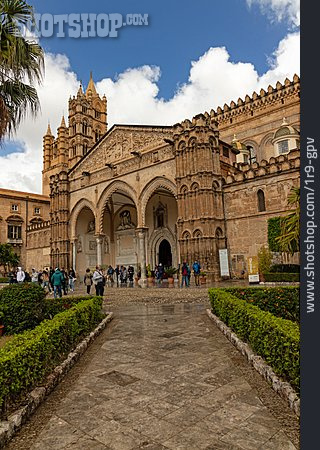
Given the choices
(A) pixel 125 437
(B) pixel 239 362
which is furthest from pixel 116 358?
(A) pixel 125 437

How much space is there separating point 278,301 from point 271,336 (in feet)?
16.1

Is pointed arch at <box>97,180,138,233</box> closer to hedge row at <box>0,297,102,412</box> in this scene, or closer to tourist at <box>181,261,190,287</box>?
tourist at <box>181,261,190,287</box>

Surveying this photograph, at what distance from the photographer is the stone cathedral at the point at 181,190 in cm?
2311

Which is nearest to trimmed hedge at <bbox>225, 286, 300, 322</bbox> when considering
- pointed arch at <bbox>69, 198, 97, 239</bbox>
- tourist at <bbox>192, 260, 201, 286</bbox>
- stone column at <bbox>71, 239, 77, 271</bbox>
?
tourist at <bbox>192, 260, 201, 286</bbox>

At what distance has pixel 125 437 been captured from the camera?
3.05m

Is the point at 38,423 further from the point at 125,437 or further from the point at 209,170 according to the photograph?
the point at 209,170

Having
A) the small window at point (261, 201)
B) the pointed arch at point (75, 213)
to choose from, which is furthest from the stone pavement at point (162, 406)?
the pointed arch at point (75, 213)

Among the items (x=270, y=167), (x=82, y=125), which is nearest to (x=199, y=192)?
(x=270, y=167)

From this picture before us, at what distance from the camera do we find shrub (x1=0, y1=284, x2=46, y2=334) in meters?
8.04

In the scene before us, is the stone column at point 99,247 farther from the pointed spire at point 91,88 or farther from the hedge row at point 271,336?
the pointed spire at point 91,88

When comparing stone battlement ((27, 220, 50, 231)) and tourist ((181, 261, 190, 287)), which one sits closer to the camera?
tourist ((181, 261, 190, 287))

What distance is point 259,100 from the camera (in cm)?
3484

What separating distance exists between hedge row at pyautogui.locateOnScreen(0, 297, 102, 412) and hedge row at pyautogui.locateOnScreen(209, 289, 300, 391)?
3.10 m

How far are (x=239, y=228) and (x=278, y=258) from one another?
371 centimetres
